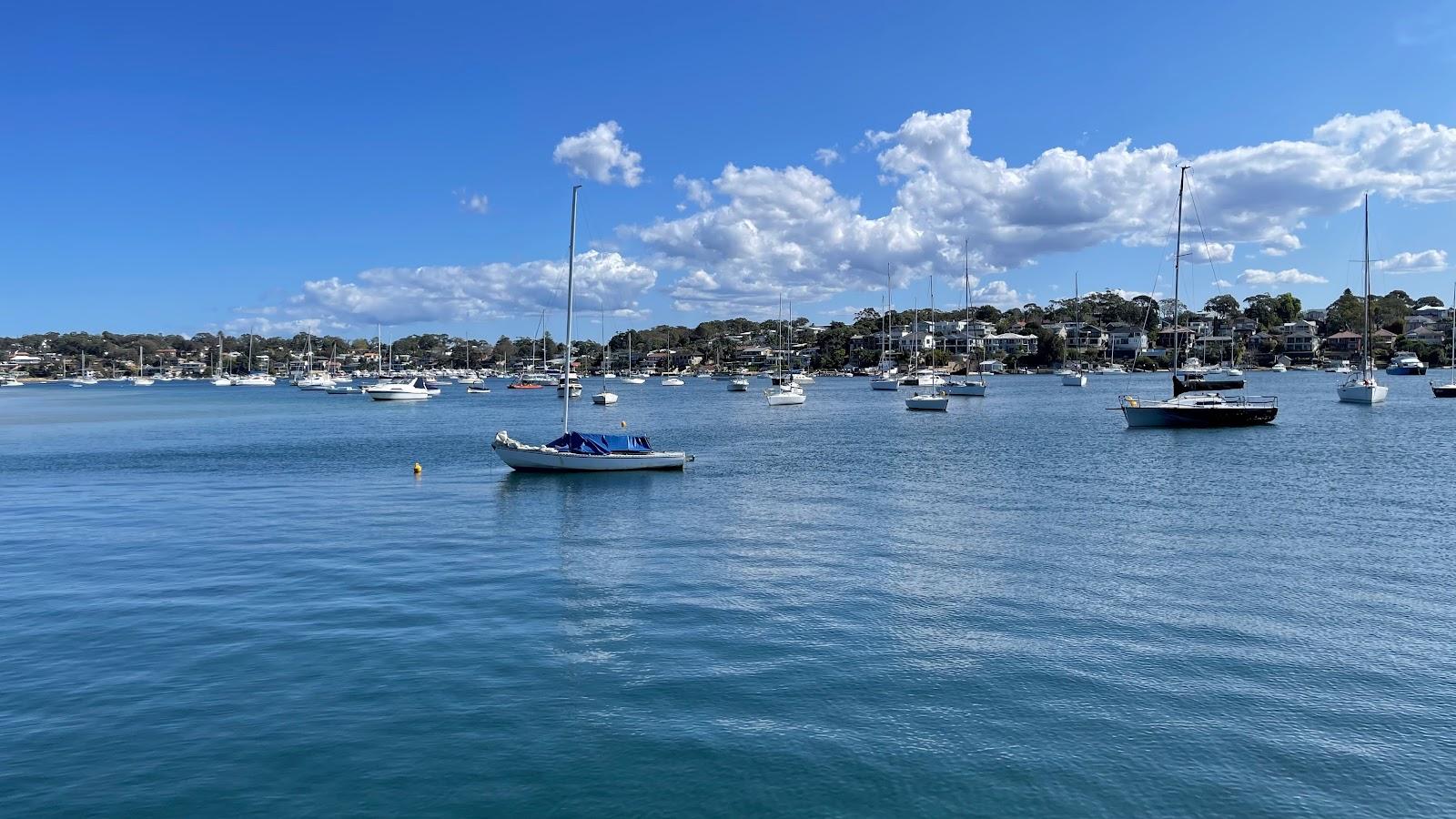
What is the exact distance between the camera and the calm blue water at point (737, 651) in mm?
11906

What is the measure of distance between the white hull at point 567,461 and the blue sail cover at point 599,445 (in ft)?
1.14

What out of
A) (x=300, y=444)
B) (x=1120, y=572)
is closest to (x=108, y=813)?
(x=1120, y=572)

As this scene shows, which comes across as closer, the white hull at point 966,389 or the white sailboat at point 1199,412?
the white sailboat at point 1199,412

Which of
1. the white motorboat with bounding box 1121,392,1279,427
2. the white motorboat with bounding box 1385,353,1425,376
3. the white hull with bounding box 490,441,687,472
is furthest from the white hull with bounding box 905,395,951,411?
the white motorboat with bounding box 1385,353,1425,376

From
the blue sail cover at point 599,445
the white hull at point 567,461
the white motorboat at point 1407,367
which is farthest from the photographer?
the white motorboat at point 1407,367

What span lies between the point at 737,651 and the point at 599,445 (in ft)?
95.3

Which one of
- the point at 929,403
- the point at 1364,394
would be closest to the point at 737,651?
the point at 929,403

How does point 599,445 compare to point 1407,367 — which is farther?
point 1407,367

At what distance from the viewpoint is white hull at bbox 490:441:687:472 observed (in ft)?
147

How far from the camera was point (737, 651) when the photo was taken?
1730 cm

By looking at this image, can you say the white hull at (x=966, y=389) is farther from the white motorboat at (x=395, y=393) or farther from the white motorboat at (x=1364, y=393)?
the white motorboat at (x=395, y=393)

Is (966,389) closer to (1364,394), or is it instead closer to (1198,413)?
(1364,394)

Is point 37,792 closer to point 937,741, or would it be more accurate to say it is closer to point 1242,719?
point 937,741

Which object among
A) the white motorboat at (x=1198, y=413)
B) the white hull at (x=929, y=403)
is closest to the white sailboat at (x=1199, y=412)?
the white motorboat at (x=1198, y=413)
